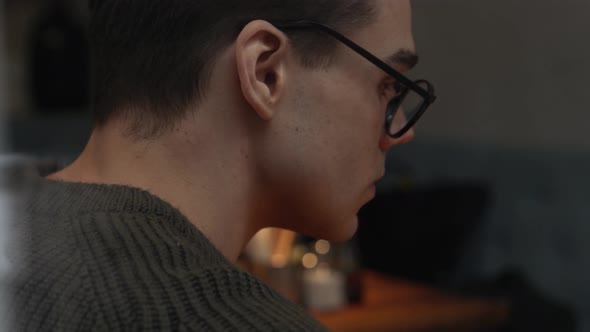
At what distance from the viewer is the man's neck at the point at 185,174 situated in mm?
825

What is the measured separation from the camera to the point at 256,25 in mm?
813

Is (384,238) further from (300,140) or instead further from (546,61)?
(300,140)

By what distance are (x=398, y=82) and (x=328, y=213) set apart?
190 millimetres

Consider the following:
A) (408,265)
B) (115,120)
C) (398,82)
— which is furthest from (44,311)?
(408,265)

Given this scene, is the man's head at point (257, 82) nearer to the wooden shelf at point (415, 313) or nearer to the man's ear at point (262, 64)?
the man's ear at point (262, 64)

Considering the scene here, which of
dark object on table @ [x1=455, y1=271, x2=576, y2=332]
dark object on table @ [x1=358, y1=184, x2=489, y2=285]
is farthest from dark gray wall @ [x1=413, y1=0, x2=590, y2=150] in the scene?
dark object on table @ [x1=455, y1=271, x2=576, y2=332]

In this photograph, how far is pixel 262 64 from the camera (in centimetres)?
84

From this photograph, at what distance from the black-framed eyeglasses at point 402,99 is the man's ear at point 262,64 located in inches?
3.3

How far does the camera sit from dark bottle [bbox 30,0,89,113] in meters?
4.21

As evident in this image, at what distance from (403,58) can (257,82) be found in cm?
22

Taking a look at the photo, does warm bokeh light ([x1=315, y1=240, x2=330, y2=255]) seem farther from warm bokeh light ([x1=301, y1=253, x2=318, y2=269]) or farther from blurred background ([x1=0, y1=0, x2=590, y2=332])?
blurred background ([x1=0, y1=0, x2=590, y2=332])

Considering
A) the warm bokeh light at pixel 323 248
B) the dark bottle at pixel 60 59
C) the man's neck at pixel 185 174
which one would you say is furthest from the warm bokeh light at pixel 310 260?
the dark bottle at pixel 60 59

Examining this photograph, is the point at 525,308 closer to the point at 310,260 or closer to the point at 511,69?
the point at 310,260

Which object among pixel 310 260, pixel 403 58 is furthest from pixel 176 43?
pixel 310 260
